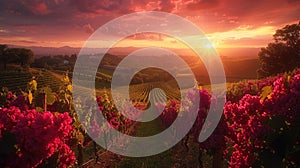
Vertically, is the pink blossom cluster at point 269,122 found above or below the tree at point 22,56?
below

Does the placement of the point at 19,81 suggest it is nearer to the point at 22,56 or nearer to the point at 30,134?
the point at 22,56

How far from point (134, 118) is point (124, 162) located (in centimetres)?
1435

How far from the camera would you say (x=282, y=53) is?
2372 inches

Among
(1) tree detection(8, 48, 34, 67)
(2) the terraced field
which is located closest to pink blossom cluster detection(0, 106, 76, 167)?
(2) the terraced field

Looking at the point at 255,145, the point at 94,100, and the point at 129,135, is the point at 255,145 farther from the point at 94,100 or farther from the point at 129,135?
the point at 129,135

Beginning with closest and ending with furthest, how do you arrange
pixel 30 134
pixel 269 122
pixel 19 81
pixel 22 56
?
pixel 30 134 < pixel 269 122 < pixel 19 81 < pixel 22 56

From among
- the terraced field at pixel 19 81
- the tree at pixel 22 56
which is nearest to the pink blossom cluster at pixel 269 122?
the terraced field at pixel 19 81

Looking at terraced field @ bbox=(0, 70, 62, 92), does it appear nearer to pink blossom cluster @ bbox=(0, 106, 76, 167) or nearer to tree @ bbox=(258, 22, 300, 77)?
tree @ bbox=(258, 22, 300, 77)

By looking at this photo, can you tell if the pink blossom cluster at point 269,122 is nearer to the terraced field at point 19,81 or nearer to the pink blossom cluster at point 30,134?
the pink blossom cluster at point 30,134

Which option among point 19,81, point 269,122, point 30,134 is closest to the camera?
point 30,134

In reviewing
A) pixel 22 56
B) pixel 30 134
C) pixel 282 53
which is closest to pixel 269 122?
pixel 30 134

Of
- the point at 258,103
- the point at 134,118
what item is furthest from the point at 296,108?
the point at 134,118

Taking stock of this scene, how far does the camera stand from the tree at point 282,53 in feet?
194

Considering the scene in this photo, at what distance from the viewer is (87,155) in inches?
758
